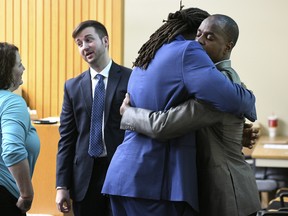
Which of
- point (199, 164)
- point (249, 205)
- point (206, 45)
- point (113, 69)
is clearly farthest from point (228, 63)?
point (113, 69)

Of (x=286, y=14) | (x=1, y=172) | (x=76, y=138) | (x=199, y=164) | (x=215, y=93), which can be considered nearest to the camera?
(x=215, y=93)

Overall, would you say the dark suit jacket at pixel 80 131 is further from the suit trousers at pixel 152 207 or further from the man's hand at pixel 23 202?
the suit trousers at pixel 152 207

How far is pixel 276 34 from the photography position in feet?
22.4

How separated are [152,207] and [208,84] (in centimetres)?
51

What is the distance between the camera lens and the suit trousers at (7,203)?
262 centimetres

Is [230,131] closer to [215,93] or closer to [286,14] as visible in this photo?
[215,93]

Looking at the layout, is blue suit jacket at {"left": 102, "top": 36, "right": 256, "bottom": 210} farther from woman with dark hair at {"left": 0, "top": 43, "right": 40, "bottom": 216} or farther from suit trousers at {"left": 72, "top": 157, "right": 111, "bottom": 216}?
suit trousers at {"left": 72, "top": 157, "right": 111, "bottom": 216}

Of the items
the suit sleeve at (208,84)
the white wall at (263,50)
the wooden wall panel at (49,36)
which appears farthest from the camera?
the wooden wall panel at (49,36)

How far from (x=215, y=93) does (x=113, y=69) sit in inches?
49.7

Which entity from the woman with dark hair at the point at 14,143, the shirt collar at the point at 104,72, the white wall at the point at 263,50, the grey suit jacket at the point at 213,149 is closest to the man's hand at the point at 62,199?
the woman with dark hair at the point at 14,143

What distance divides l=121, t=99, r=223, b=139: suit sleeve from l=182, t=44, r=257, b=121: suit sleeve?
0.04 metres

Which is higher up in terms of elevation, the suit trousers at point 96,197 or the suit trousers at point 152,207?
the suit trousers at point 152,207

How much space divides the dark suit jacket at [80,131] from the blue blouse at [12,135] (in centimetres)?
33

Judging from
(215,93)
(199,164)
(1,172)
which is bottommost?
(1,172)
